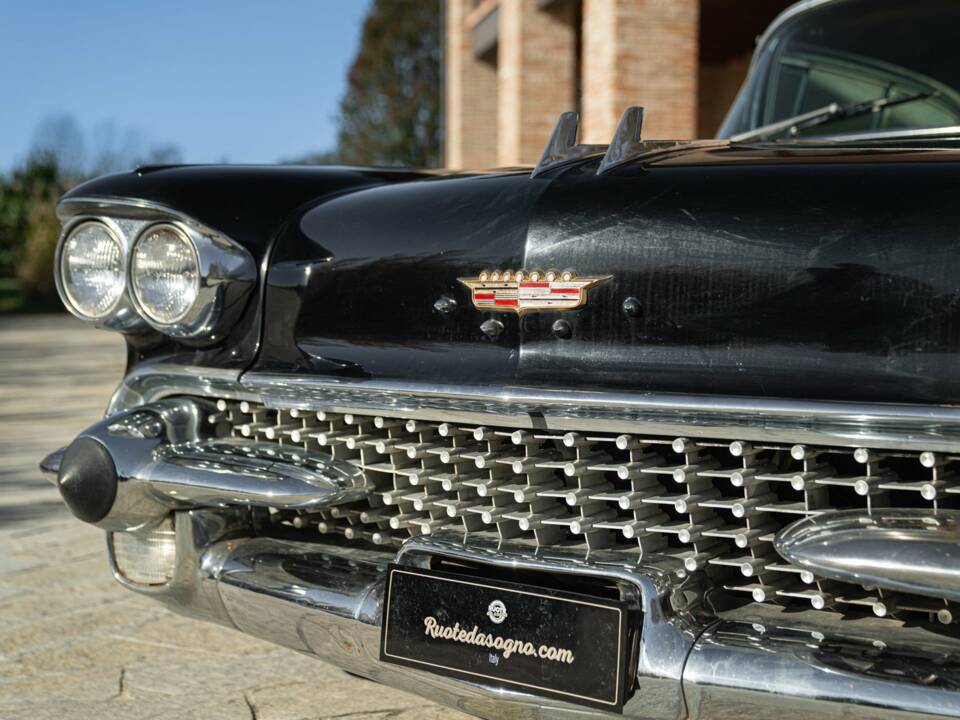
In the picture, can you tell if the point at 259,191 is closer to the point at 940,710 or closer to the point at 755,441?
the point at 755,441

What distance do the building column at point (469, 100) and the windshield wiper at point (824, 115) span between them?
12.3 metres

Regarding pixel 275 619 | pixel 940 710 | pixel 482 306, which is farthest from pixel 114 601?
pixel 940 710

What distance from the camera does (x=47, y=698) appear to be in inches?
98.9

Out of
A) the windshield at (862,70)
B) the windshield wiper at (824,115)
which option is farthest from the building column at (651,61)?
the windshield wiper at (824,115)

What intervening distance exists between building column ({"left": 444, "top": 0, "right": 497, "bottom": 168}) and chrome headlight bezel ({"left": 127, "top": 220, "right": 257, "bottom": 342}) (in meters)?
13.2

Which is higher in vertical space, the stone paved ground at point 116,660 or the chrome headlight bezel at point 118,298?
the chrome headlight bezel at point 118,298

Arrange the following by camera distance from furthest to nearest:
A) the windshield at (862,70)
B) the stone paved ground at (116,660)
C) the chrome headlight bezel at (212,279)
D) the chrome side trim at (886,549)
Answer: the windshield at (862,70) < the stone paved ground at (116,660) < the chrome headlight bezel at (212,279) < the chrome side trim at (886,549)

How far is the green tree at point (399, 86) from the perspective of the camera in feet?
111

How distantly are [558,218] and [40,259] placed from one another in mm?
23767

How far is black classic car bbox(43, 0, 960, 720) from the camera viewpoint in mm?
1500

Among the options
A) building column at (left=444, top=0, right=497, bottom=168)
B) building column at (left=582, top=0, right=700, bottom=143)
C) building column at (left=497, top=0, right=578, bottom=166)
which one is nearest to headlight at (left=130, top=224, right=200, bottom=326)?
building column at (left=582, top=0, right=700, bottom=143)

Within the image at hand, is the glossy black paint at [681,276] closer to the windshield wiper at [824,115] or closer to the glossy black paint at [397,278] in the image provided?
the glossy black paint at [397,278]

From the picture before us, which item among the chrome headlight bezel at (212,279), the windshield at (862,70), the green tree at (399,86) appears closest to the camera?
the chrome headlight bezel at (212,279)

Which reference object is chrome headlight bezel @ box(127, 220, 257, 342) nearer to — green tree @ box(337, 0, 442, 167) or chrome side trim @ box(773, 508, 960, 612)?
chrome side trim @ box(773, 508, 960, 612)
